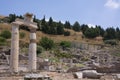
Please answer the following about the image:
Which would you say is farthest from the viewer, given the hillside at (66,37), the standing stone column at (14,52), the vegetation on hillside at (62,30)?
the vegetation on hillside at (62,30)

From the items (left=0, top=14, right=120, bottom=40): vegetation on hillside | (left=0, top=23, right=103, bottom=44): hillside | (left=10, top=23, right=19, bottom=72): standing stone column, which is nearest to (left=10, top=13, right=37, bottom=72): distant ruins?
(left=10, top=23, right=19, bottom=72): standing stone column

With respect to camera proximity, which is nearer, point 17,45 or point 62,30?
point 17,45

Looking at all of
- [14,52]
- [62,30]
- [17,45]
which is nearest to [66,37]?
[62,30]

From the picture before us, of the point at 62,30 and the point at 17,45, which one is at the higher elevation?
the point at 62,30

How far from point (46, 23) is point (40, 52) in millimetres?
42173

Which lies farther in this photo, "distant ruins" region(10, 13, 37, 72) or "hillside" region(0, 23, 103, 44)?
"hillside" region(0, 23, 103, 44)

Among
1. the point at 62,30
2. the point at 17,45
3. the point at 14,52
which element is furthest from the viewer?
the point at 62,30

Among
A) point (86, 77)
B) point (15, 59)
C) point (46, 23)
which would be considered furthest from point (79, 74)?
point (46, 23)

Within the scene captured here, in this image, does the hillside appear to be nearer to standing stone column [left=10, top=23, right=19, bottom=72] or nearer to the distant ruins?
the distant ruins

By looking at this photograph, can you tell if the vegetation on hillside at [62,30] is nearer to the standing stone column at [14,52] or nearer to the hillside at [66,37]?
the hillside at [66,37]

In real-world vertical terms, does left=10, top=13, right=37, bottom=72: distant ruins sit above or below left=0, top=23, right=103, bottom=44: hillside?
below

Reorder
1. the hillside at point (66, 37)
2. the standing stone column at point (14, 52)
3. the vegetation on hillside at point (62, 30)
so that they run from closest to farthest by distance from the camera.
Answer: the standing stone column at point (14, 52), the hillside at point (66, 37), the vegetation on hillside at point (62, 30)

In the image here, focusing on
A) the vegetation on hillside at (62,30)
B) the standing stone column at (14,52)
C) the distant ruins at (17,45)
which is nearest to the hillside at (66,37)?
the vegetation on hillside at (62,30)

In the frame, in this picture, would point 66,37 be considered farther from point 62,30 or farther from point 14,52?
point 14,52
